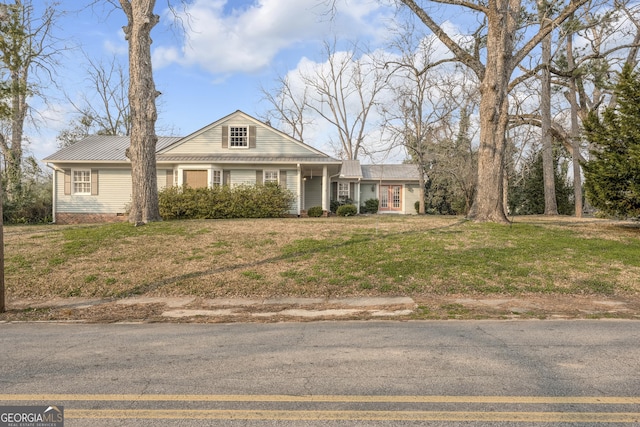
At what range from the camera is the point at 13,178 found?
21922 millimetres

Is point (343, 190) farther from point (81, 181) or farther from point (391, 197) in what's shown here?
point (81, 181)

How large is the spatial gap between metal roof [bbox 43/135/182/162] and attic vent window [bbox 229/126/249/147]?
4.86 meters

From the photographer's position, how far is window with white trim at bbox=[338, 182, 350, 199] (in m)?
31.7

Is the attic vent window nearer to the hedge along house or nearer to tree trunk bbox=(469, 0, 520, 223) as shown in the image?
tree trunk bbox=(469, 0, 520, 223)

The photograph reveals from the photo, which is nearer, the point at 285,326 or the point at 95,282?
the point at 285,326

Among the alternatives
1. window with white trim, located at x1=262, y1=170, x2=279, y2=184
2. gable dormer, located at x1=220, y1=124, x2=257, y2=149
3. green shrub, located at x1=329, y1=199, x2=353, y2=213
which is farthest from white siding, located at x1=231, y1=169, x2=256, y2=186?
green shrub, located at x1=329, y1=199, x2=353, y2=213

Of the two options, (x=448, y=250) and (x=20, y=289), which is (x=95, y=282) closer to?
(x=20, y=289)

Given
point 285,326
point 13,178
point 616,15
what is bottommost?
point 285,326

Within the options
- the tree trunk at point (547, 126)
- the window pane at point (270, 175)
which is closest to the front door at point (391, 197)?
the tree trunk at point (547, 126)

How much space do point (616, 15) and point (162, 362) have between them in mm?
21609

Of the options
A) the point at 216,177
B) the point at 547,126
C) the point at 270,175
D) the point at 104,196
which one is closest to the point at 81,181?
the point at 104,196

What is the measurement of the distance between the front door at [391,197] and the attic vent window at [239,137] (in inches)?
625

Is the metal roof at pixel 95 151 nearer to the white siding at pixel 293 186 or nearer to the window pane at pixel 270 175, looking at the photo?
the window pane at pixel 270 175

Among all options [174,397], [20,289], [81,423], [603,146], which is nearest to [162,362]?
[174,397]
